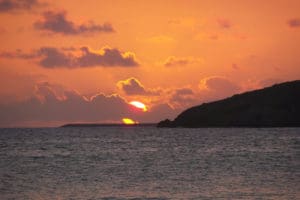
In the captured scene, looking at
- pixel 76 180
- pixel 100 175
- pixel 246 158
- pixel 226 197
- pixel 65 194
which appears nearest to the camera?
pixel 226 197

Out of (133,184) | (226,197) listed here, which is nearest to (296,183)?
(226,197)

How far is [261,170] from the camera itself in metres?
58.2

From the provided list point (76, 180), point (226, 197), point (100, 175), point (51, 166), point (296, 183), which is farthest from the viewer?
point (51, 166)

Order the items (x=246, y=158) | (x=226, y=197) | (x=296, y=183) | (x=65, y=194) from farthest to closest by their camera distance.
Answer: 1. (x=246, y=158)
2. (x=296, y=183)
3. (x=65, y=194)
4. (x=226, y=197)

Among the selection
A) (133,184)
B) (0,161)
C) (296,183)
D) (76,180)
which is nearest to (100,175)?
(76,180)

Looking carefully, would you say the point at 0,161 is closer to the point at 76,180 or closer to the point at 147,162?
the point at 147,162

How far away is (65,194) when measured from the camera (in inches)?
1633

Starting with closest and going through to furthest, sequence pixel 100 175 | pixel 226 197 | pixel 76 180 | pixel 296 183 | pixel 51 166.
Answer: pixel 226 197 < pixel 296 183 < pixel 76 180 < pixel 100 175 < pixel 51 166

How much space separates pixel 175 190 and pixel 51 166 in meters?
26.4

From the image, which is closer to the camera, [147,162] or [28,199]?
[28,199]

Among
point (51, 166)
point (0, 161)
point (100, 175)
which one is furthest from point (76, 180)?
point (0, 161)

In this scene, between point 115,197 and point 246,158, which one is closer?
point 115,197

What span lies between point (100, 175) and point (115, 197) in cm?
1551

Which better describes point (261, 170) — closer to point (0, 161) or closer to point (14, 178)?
point (14, 178)
